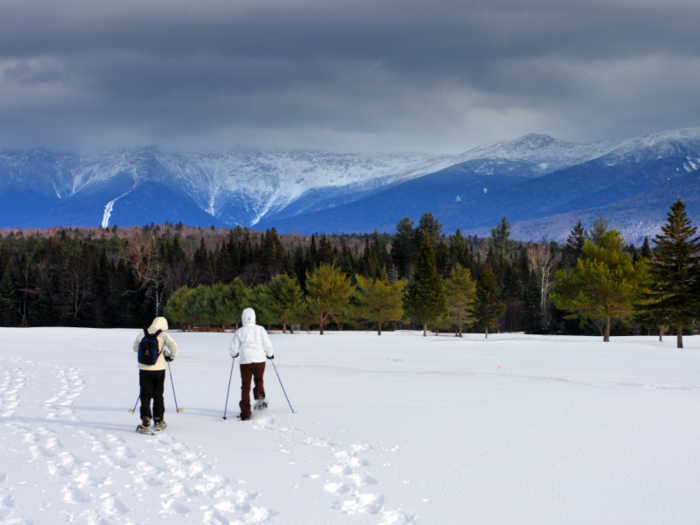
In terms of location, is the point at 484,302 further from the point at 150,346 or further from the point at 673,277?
the point at 150,346

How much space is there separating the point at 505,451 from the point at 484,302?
62158 mm

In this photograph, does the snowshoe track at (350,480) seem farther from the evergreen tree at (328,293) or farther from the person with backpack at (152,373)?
the evergreen tree at (328,293)

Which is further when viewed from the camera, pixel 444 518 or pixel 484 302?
pixel 484 302

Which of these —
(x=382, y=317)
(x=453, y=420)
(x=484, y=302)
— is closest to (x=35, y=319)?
(x=382, y=317)

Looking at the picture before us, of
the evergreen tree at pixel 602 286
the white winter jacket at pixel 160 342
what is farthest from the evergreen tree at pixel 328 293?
the white winter jacket at pixel 160 342

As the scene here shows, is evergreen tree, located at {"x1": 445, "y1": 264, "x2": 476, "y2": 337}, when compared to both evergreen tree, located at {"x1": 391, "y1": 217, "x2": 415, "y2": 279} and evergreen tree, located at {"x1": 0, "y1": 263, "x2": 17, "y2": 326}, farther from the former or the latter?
evergreen tree, located at {"x1": 0, "y1": 263, "x2": 17, "y2": 326}

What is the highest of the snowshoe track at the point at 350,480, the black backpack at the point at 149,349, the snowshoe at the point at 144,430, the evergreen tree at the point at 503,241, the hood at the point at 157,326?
the evergreen tree at the point at 503,241

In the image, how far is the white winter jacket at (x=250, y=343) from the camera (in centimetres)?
1068

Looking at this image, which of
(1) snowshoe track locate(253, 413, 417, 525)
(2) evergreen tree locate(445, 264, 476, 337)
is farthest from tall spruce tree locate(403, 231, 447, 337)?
(1) snowshoe track locate(253, 413, 417, 525)

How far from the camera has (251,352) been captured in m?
10.7

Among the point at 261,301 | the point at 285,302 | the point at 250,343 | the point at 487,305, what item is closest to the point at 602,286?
the point at 487,305

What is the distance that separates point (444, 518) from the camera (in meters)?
5.51

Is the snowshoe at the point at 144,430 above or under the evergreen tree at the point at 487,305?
under

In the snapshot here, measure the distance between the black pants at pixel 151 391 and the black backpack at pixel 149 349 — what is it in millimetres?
189
